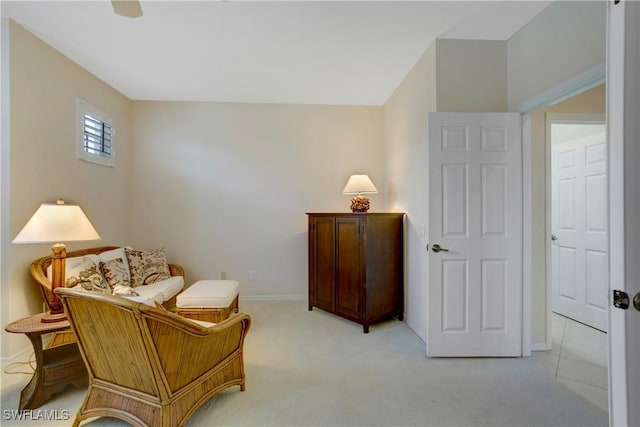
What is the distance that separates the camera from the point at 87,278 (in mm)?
2492

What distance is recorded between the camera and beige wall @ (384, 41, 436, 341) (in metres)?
2.59

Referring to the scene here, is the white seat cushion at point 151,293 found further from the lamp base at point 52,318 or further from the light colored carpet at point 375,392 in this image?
the light colored carpet at point 375,392

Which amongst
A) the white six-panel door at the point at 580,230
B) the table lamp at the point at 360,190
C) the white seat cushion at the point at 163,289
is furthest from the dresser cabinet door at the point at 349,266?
the white six-panel door at the point at 580,230

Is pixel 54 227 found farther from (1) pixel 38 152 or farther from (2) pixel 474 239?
(2) pixel 474 239

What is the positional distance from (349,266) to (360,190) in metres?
0.93

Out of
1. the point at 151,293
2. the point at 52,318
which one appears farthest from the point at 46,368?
the point at 151,293

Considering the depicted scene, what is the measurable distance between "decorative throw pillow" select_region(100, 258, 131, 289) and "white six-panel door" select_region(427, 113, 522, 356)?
289 cm

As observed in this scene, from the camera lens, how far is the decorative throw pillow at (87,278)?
2.37 metres

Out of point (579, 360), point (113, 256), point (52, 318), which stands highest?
point (113, 256)

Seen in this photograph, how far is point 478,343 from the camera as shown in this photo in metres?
2.33

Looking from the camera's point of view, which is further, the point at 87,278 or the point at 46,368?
the point at 87,278

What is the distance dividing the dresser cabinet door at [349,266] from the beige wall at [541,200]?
4.89ft

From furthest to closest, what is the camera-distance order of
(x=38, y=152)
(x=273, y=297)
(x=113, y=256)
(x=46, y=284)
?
(x=273, y=297) < (x=113, y=256) < (x=38, y=152) < (x=46, y=284)

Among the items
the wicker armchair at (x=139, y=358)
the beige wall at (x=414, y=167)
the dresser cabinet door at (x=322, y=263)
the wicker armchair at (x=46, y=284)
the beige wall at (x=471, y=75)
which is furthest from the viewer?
the dresser cabinet door at (x=322, y=263)
